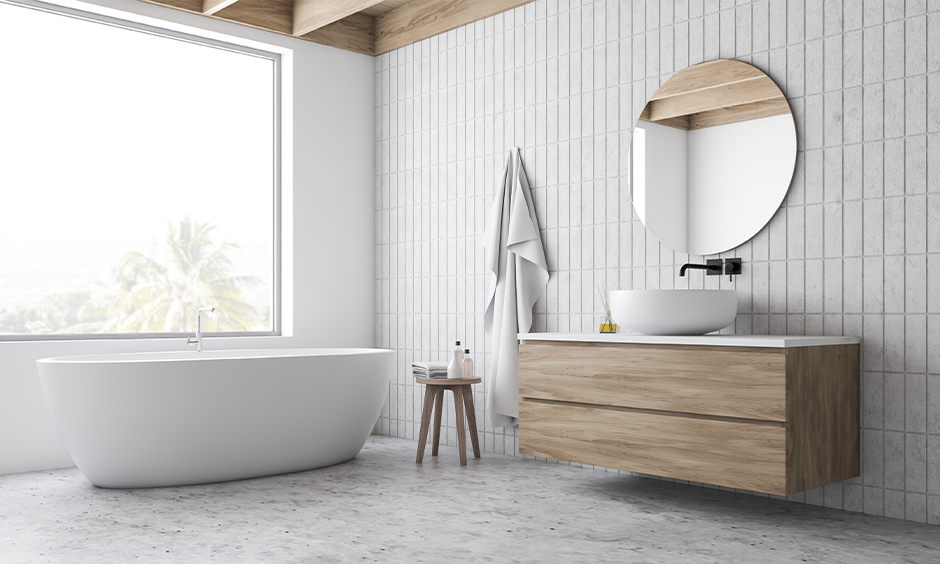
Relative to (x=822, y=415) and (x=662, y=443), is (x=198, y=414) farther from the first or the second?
(x=822, y=415)

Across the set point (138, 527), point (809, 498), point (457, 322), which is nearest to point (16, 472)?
point (138, 527)

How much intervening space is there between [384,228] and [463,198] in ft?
2.60

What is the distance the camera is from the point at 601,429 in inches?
133

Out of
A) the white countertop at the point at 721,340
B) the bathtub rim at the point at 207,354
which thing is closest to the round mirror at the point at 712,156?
the white countertop at the point at 721,340

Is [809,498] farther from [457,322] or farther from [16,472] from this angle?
[16,472]

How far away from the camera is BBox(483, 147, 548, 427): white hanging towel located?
4355mm

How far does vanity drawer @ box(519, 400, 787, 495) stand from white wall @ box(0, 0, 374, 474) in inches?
77.7

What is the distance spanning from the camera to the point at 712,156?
144 inches

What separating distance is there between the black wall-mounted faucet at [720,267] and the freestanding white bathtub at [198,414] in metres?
1.66

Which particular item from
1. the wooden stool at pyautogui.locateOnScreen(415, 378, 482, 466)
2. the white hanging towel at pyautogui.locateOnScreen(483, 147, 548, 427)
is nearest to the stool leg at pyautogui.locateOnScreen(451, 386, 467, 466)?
the wooden stool at pyautogui.locateOnScreen(415, 378, 482, 466)

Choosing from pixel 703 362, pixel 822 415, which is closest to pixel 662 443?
pixel 703 362

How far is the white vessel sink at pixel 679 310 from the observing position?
3.19 meters

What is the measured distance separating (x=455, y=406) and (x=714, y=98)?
1.99 meters

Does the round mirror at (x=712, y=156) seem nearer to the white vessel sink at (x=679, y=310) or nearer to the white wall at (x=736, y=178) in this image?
the white wall at (x=736, y=178)
